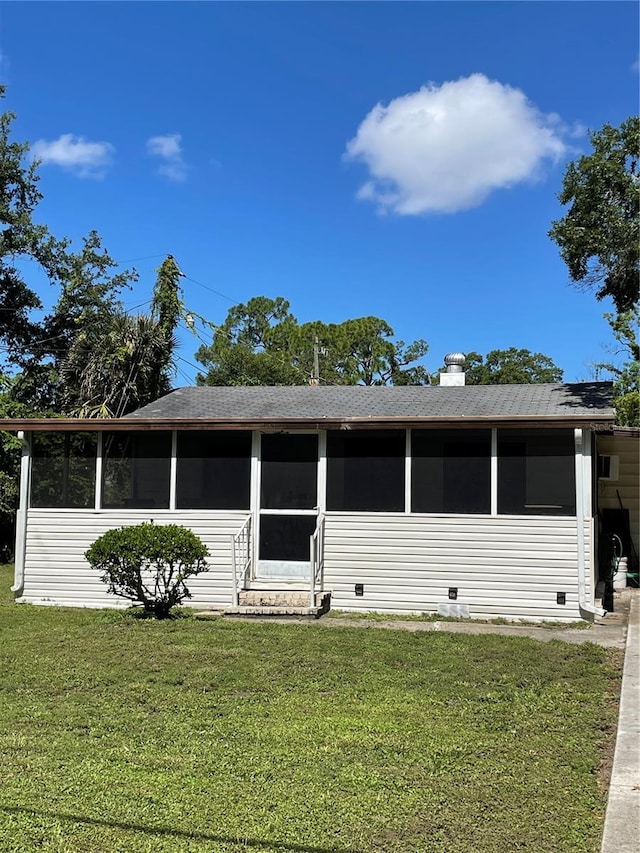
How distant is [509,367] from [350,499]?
37.6 meters

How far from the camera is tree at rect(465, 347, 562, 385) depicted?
44.3m

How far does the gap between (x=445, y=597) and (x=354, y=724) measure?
510 centimetres

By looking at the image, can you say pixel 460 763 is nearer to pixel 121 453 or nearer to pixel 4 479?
pixel 121 453

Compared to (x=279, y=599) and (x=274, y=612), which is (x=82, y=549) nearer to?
(x=279, y=599)

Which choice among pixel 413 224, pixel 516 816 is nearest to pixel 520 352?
pixel 413 224

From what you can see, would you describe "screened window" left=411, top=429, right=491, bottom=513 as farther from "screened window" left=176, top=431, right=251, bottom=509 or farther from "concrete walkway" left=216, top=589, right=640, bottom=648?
"screened window" left=176, top=431, right=251, bottom=509

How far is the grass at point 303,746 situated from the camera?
9.82 feet

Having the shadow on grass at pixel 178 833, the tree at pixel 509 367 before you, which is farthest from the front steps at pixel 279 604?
the tree at pixel 509 367

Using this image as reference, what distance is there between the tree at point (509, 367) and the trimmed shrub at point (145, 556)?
37.2 meters

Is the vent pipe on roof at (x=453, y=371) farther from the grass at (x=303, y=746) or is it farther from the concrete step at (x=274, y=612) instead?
the grass at (x=303, y=746)

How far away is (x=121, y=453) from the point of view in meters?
10.5

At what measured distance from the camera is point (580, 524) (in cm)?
894

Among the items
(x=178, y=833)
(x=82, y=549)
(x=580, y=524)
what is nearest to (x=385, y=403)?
(x=580, y=524)

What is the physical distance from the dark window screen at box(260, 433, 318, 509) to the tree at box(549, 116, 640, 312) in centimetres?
549
